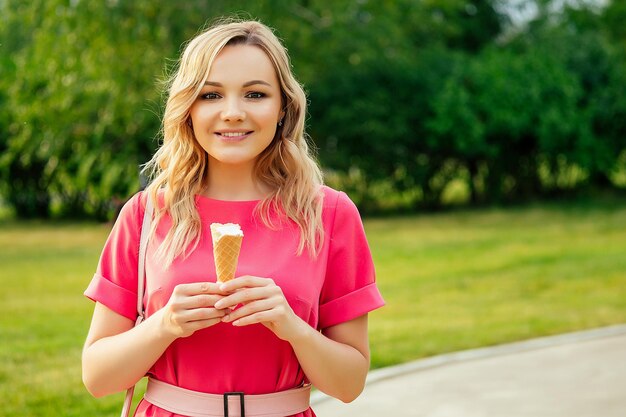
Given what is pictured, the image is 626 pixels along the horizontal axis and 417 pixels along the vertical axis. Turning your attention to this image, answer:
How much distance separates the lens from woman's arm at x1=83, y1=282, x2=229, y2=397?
234 centimetres

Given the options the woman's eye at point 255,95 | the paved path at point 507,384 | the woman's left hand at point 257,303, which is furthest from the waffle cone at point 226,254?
the paved path at point 507,384

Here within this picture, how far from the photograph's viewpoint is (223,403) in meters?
2.55

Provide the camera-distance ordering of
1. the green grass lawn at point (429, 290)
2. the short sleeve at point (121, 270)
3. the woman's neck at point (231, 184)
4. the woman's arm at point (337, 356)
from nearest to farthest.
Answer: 1. the woman's arm at point (337, 356)
2. the short sleeve at point (121, 270)
3. the woman's neck at point (231, 184)
4. the green grass lawn at point (429, 290)

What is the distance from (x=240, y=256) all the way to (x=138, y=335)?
318mm

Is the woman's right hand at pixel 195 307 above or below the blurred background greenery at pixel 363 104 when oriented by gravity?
above

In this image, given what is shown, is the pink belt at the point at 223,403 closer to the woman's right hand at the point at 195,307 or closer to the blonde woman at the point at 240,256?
the blonde woman at the point at 240,256

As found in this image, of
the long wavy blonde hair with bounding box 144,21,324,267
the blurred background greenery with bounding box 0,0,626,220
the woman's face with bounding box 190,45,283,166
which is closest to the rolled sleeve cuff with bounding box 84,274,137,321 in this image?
the long wavy blonde hair with bounding box 144,21,324,267

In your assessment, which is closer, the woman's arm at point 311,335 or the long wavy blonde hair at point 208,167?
the woman's arm at point 311,335

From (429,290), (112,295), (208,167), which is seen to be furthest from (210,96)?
(429,290)

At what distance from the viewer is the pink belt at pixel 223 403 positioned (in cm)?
255

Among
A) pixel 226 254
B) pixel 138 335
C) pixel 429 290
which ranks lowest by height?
pixel 429 290

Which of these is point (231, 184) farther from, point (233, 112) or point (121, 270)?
point (121, 270)

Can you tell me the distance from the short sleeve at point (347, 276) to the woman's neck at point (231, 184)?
0.23 m

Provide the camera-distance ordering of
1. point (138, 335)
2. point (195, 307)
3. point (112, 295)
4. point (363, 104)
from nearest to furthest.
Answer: point (195, 307)
point (138, 335)
point (112, 295)
point (363, 104)
